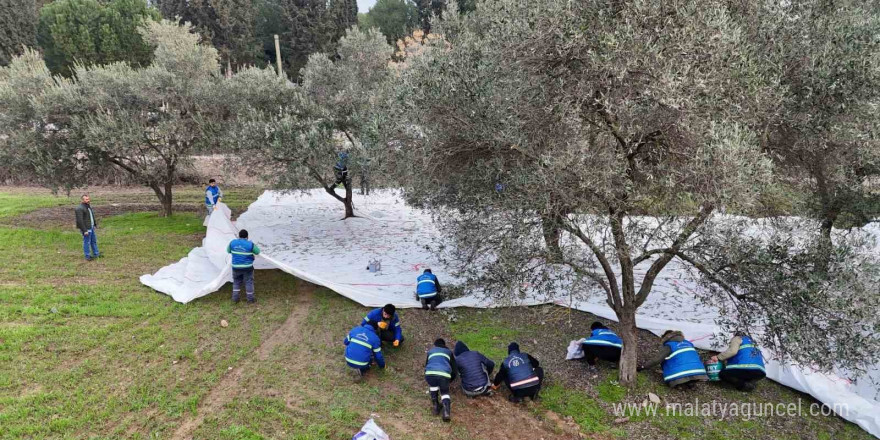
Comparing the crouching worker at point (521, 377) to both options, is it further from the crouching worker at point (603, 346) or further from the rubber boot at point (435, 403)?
the crouching worker at point (603, 346)

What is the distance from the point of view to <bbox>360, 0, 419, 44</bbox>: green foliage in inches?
2002

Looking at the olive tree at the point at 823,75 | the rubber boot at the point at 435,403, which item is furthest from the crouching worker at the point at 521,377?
the olive tree at the point at 823,75

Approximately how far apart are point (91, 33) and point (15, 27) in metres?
5.59

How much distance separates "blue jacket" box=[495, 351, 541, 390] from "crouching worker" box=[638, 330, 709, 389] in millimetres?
2397

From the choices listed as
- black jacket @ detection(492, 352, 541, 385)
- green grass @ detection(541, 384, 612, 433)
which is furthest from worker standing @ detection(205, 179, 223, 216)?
green grass @ detection(541, 384, 612, 433)

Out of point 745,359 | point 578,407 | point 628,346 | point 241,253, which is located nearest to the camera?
point 578,407

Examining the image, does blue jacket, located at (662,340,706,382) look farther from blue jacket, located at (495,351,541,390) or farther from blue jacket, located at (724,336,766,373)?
blue jacket, located at (495,351,541,390)

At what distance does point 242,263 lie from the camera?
1128 centimetres

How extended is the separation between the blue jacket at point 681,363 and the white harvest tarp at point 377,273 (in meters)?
1.55

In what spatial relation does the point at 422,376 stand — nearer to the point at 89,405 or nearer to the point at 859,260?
the point at 89,405

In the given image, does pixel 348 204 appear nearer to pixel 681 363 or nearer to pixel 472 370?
pixel 472 370

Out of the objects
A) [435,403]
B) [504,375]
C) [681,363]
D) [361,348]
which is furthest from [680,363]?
[361,348]

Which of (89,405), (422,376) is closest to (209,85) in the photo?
(89,405)

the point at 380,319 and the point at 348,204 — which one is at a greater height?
the point at 348,204
